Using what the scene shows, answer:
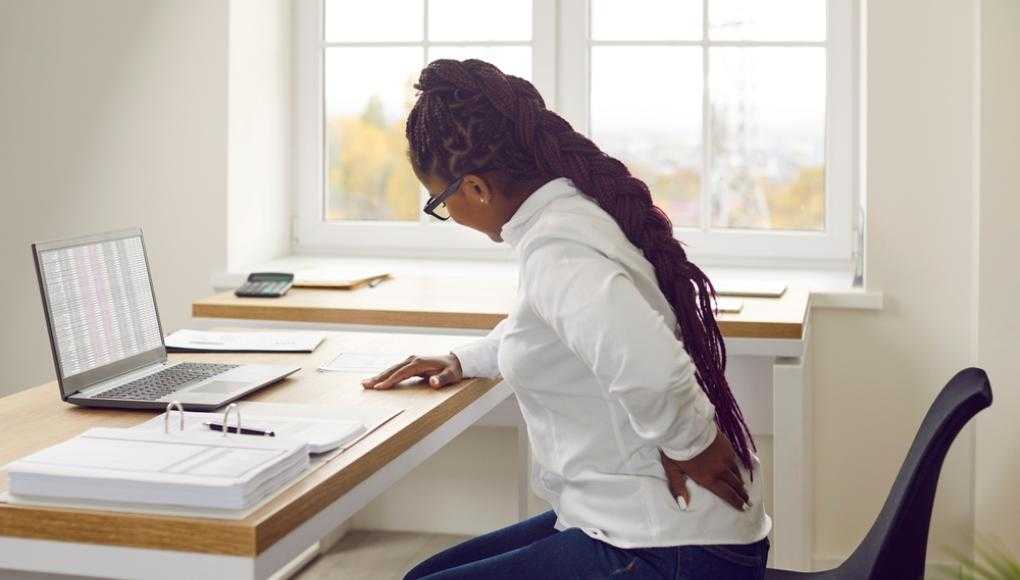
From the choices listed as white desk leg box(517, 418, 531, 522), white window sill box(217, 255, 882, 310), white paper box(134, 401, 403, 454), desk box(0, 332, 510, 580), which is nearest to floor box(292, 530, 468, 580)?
white desk leg box(517, 418, 531, 522)

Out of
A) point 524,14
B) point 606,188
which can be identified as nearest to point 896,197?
point 524,14

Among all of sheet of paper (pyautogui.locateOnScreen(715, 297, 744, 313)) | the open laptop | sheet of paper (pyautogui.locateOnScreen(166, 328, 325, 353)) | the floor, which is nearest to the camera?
the open laptop

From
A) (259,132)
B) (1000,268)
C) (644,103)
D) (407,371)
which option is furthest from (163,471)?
(644,103)

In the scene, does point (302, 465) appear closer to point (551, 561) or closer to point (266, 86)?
point (551, 561)

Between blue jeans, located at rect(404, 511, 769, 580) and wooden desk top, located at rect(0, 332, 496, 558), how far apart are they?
20cm

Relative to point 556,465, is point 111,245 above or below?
above

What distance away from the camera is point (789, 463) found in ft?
8.98

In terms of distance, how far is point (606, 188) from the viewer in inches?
67.1

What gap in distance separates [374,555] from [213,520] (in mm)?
2257

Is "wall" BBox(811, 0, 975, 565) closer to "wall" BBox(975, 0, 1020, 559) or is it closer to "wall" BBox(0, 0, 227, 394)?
"wall" BBox(975, 0, 1020, 559)

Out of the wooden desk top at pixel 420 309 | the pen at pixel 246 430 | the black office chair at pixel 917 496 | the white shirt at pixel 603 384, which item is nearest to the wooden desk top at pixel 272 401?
the pen at pixel 246 430

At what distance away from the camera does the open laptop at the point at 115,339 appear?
6.03 ft

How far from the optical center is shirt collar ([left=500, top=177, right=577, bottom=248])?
67.0 inches

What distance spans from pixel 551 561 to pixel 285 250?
237cm
